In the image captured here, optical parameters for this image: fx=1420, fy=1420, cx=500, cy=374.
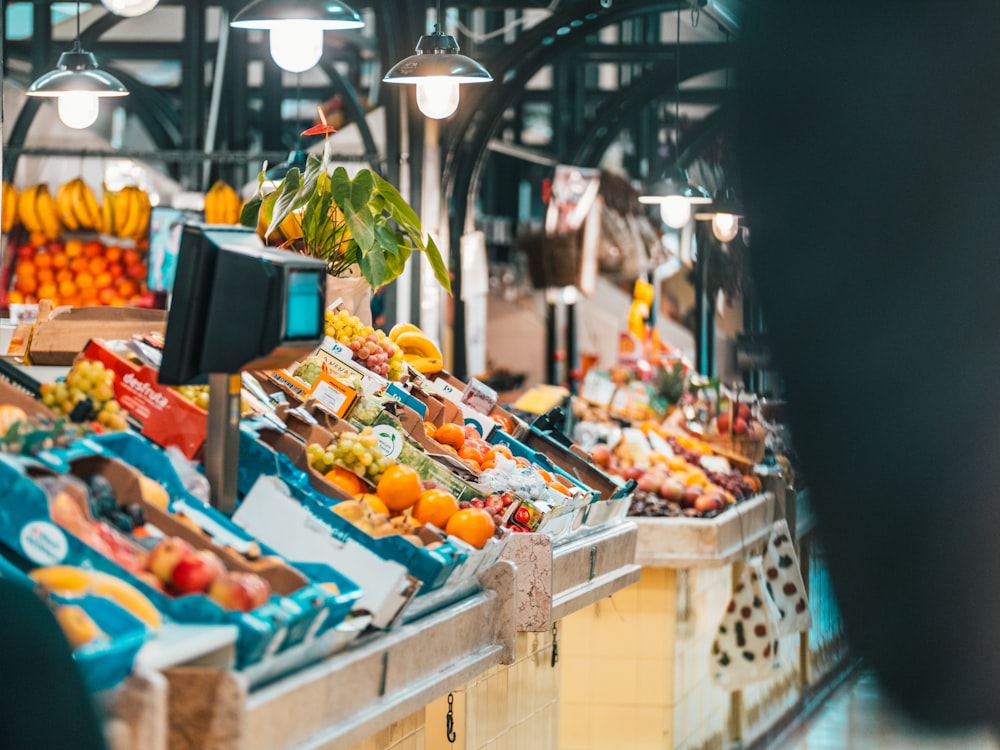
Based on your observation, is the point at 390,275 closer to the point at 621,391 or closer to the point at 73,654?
the point at 73,654

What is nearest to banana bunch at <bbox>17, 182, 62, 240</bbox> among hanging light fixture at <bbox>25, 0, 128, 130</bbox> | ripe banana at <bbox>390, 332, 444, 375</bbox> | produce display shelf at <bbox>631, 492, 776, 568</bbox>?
hanging light fixture at <bbox>25, 0, 128, 130</bbox>

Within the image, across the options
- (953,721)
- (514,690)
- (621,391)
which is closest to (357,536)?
(514,690)

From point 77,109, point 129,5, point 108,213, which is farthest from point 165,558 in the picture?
point 108,213

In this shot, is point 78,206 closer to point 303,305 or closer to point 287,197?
point 287,197

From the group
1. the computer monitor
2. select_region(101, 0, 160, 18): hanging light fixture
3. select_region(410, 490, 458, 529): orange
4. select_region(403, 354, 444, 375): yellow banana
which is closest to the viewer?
the computer monitor

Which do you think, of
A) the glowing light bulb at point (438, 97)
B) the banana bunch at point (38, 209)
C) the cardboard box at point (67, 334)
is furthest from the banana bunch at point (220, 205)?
the cardboard box at point (67, 334)

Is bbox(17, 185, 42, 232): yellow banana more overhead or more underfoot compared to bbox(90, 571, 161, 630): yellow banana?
more overhead

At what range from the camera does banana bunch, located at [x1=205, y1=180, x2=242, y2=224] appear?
834 cm

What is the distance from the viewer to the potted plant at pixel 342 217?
3717 mm

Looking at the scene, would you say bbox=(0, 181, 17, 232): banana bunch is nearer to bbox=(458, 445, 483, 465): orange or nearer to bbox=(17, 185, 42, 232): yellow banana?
bbox=(17, 185, 42, 232): yellow banana

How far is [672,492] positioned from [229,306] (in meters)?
4.18

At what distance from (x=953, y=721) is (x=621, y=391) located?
8235 mm

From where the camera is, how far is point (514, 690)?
362cm

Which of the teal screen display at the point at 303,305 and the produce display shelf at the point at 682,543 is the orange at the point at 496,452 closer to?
the teal screen display at the point at 303,305
